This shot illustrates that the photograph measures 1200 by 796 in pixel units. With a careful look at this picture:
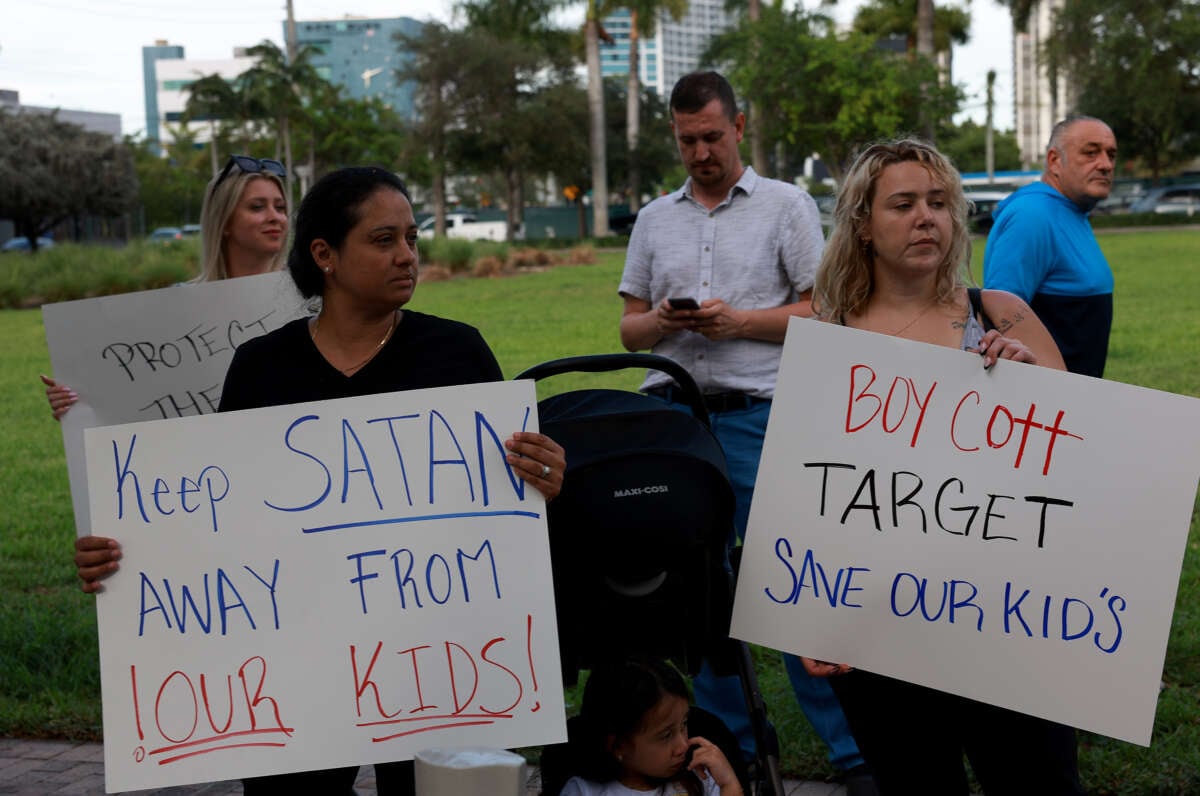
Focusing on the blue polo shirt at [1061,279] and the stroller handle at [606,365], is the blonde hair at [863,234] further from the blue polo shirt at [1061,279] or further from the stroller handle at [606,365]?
the blue polo shirt at [1061,279]

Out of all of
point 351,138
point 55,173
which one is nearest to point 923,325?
point 351,138

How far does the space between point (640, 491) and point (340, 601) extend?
64 centimetres

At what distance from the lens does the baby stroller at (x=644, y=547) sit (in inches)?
112

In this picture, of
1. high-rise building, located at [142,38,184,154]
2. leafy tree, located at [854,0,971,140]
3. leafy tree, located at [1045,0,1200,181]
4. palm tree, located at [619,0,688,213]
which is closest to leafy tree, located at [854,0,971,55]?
leafy tree, located at [854,0,971,140]

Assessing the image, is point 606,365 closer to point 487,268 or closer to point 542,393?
point 542,393

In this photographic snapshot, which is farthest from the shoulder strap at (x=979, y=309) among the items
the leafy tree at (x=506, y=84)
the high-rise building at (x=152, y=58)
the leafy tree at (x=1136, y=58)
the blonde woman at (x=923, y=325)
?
the high-rise building at (x=152, y=58)

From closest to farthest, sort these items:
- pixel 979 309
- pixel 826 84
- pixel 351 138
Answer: pixel 979 309
pixel 826 84
pixel 351 138

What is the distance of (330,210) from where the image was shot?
3047 millimetres

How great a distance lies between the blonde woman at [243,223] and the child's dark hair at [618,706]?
200 centimetres

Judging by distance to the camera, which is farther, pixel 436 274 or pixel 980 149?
pixel 980 149

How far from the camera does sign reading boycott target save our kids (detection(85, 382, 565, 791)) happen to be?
2.69m

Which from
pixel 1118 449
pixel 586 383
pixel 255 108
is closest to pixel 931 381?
pixel 1118 449

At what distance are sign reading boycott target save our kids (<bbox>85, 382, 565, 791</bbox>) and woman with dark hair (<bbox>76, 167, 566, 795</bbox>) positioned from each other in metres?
0.31

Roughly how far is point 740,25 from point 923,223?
167 ft
